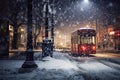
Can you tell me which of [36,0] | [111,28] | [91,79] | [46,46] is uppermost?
[36,0]

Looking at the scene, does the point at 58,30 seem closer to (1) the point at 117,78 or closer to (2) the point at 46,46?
(2) the point at 46,46

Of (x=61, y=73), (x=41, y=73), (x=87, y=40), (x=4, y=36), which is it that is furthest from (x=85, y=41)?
(x=41, y=73)

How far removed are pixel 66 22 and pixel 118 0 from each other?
28.7m

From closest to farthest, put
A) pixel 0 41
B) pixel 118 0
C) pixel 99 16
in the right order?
pixel 0 41 → pixel 118 0 → pixel 99 16

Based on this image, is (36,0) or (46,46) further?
(36,0)

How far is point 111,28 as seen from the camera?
65.9m

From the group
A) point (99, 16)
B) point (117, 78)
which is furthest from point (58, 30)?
point (117, 78)

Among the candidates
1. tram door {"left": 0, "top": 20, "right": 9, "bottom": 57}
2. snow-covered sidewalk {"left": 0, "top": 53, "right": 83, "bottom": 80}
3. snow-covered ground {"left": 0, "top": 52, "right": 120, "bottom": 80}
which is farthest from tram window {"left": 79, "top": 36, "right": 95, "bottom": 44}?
snow-covered sidewalk {"left": 0, "top": 53, "right": 83, "bottom": 80}

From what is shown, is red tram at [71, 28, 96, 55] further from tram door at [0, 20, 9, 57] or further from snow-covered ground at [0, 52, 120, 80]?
snow-covered ground at [0, 52, 120, 80]

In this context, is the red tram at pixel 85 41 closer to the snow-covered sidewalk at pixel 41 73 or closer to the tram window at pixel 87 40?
the tram window at pixel 87 40

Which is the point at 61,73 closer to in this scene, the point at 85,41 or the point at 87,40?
the point at 85,41

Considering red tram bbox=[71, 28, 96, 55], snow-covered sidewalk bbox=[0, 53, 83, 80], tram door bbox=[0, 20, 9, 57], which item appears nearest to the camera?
snow-covered sidewalk bbox=[0, 53, 83, 80]

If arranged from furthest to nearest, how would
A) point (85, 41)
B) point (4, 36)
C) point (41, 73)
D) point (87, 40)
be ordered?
point (87, 40), point (85, 41), point (4, 36), point (41, 73)

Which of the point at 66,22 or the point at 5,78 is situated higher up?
the point at 66,22
